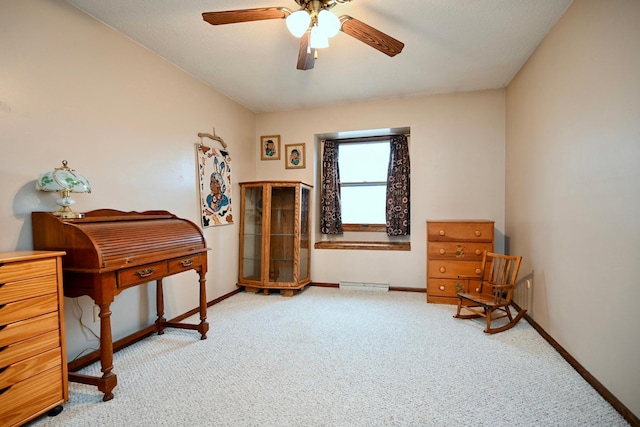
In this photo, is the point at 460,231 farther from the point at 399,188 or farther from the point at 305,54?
the point at 305,54

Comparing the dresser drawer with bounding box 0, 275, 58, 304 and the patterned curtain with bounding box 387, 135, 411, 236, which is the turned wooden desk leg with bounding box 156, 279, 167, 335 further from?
the patterned curtain with bounding box 387, 135, 411, 236

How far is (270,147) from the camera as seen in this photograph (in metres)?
4.24

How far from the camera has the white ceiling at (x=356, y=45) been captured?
79.1 inches

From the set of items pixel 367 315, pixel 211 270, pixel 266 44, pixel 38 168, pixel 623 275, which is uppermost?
pixel 266 44

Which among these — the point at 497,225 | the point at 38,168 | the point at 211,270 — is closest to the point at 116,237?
the point at 38,168

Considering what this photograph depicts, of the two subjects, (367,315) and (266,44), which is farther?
(367,315)

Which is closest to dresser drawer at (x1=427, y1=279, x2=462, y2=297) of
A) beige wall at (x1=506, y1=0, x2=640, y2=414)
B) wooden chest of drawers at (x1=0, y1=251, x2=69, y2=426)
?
beige wall at (x1=506, y1=0, x2=640, y2=414)

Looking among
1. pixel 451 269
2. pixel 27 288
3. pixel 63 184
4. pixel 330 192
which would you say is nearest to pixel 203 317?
pixel 27 288

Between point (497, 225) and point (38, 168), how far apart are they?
166 inches

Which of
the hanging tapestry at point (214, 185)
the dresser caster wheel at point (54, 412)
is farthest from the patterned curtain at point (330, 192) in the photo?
the dresser caster wheel at point (54, 412)

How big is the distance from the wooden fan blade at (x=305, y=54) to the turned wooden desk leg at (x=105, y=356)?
6.59 ft

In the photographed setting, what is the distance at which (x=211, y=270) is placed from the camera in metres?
3.37

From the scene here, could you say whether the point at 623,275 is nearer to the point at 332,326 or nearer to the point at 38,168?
the point at 332,326

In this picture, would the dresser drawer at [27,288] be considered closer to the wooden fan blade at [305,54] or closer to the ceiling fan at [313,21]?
the ceiling fan at [313,21]
